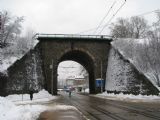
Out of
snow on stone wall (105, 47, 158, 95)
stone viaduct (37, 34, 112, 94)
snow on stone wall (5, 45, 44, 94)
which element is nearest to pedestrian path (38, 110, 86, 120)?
snow on stone wall (105, 47, 158, 95)

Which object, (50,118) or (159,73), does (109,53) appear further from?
(50,118)

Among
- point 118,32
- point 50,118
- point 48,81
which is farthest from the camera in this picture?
point 118,32

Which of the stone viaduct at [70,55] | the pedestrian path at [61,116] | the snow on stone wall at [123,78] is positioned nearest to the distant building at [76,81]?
the stone viaduct at [70,55]

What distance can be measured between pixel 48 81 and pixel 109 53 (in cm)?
1307

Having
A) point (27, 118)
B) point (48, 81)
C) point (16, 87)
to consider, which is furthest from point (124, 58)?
point (27, 118)

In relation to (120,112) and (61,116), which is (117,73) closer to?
(120,112)

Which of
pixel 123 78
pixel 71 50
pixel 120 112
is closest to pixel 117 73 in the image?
pixel 123 78

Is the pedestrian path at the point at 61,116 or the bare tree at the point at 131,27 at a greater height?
the bare tree at the point at 131,27

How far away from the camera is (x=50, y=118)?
56.2 feet

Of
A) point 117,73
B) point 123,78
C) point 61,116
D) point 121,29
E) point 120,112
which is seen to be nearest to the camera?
point 61,116

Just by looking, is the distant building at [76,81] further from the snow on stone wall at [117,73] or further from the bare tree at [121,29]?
the snow on stone wall at [117,73]

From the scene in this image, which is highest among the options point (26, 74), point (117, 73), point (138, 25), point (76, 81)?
point (138, 25)

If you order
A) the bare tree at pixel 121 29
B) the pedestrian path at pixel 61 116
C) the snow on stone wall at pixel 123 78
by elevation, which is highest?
the bare tree at pixel 121 29

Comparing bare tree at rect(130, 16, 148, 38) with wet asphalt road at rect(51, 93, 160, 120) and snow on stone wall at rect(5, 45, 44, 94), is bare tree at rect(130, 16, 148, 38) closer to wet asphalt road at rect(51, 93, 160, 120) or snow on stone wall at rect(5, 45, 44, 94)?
snow on stone wall at rect(5, 45, 44, 94)
